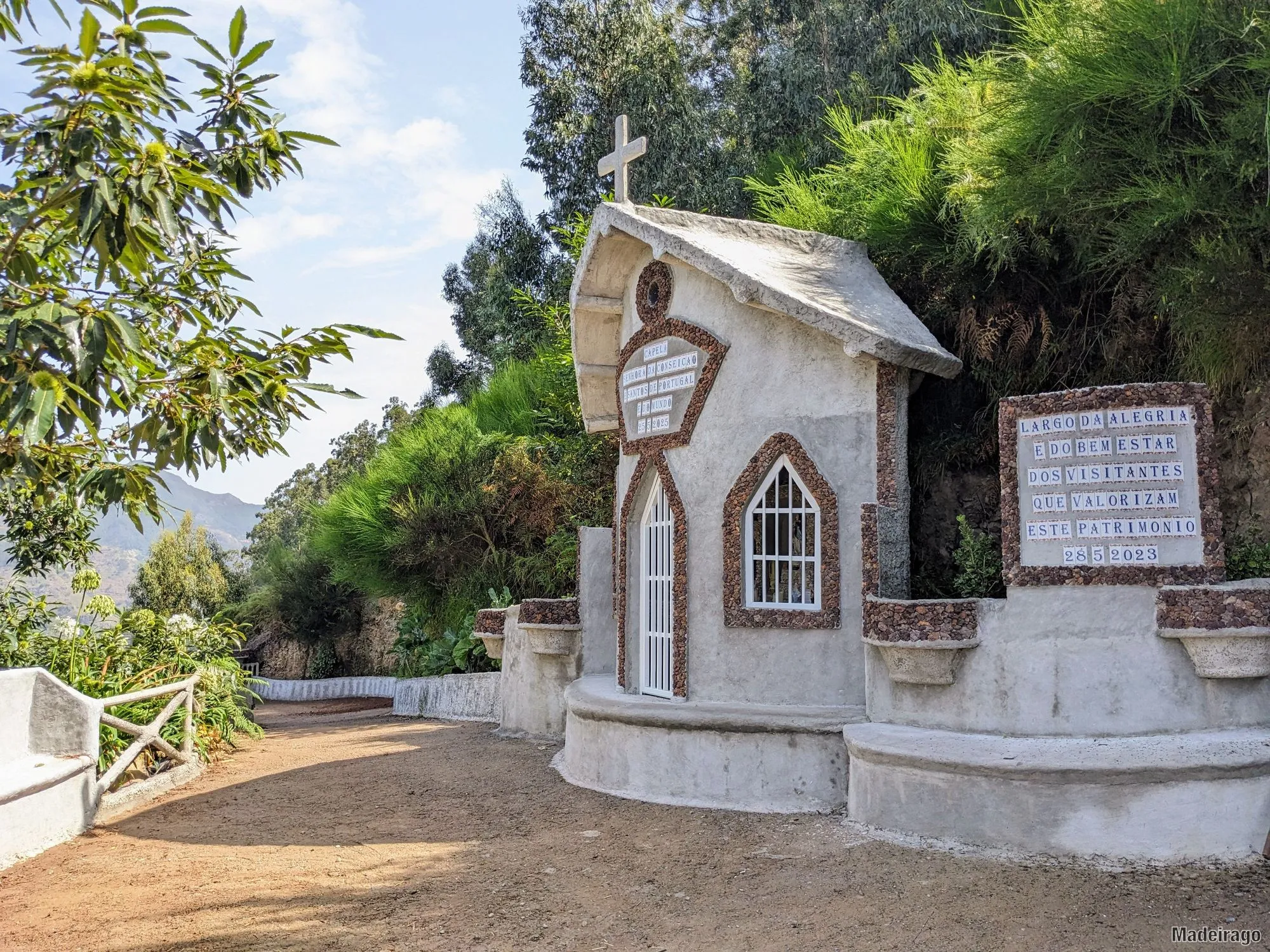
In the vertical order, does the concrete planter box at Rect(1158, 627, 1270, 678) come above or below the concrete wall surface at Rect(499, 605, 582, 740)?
above

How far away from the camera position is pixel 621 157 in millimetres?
11352

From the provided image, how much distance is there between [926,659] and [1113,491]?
5.63ft

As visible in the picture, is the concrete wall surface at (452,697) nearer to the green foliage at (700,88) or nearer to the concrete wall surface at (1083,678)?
the concrete wall surface at (1083,678)

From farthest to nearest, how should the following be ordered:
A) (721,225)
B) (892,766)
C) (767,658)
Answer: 1. (721,225)
2. (767,658)
3. (892,766)

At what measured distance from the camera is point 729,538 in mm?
9602

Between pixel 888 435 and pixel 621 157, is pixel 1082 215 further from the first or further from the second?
pixel 621 157

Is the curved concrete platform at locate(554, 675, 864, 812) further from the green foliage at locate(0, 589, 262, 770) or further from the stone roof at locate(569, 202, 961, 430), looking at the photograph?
the green foliage at locate(0, 589, 262, 770)

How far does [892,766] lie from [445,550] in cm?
1365

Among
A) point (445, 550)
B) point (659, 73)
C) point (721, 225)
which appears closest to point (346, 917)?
point (721, 225)

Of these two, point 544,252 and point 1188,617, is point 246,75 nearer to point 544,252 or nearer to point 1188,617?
point 1188,617

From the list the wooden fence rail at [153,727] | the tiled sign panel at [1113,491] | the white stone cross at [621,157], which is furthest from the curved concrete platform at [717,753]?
the white stone cross at [621,157]

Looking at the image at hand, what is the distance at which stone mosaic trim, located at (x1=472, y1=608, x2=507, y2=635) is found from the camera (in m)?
14.4

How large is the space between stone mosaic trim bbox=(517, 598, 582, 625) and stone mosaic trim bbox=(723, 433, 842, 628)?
3.44 m

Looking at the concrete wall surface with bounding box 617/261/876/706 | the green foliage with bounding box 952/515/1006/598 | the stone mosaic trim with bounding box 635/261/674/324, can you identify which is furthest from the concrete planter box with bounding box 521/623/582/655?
the green foliage with bounding box 952/515/1006/598
